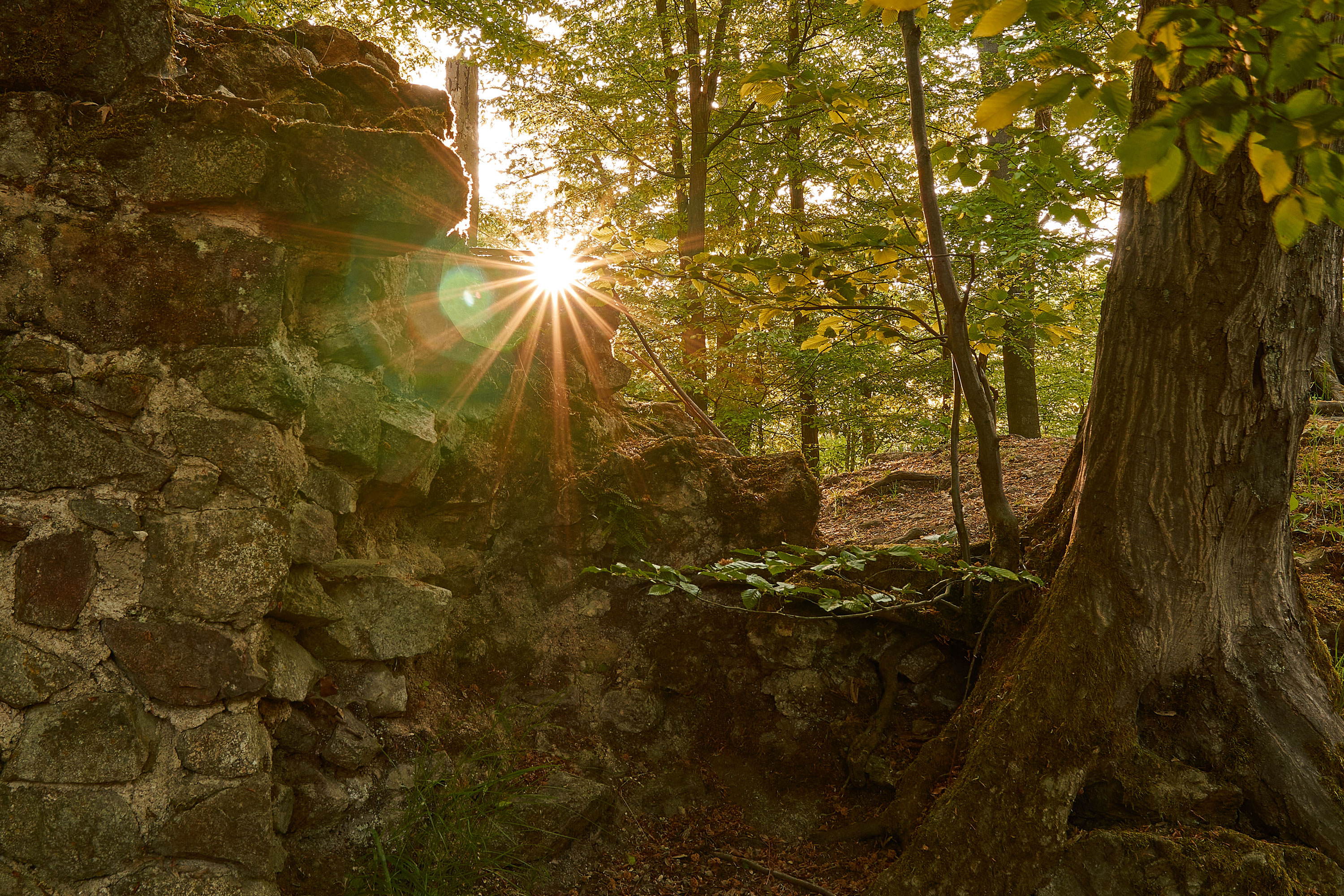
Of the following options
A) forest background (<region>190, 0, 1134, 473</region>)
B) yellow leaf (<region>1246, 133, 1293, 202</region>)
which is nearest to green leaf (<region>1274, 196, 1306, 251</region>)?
yellow leaf (<region>1246, 133, 1293, 202</region>)

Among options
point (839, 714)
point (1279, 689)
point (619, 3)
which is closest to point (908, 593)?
point (839, 714)

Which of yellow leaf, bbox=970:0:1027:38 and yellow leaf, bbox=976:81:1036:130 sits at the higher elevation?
yellow leaf, bbox=970:0:1027:38

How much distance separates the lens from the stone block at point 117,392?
7.80 ft

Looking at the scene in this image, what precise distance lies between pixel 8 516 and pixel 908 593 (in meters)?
3.31

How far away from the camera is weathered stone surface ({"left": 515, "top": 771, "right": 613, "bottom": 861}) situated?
2.98m

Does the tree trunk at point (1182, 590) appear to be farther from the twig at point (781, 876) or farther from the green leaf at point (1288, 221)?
the green leaf at point (1288, 221)

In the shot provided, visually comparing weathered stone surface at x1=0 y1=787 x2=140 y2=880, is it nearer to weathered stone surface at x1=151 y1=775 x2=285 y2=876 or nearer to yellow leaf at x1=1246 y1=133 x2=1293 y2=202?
weathered stone surface at x1=151 y1=775 x2=285 y2=876

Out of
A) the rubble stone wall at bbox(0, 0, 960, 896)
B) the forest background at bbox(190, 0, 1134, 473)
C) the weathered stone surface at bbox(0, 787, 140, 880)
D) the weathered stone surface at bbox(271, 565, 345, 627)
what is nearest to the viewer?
the weathered stone surface at bbox(0, 787, 140, 880)

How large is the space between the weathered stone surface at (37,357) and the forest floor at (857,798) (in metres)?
2.45

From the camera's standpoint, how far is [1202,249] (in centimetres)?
261

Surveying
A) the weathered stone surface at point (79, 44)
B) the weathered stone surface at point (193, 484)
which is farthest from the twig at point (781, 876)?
the weathered stone surface at point (79, 44)

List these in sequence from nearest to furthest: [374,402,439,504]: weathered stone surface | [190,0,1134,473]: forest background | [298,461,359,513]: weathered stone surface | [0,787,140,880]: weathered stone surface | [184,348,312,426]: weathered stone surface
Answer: [0,787,140,880]: weathered stone surface
[184,348,312,426]: weathered stone surface
[298,461,359,513]: weathered stone surface
[374,402,439,504]: weathered stone surface
[190,0,1134,473]: forest background

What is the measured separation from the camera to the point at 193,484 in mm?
2438

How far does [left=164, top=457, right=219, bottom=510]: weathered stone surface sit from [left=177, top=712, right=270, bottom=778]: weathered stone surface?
0.68 meters
